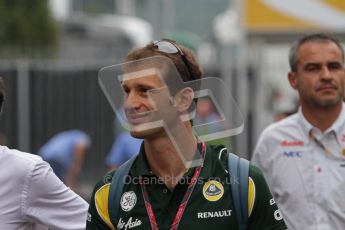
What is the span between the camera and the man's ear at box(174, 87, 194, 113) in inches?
151

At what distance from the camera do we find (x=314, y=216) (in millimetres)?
5199

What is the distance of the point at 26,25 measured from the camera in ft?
85.9

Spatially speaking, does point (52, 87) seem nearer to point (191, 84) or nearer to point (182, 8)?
point (191, 84)

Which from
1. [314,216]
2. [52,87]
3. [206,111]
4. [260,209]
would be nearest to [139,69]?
[260,209]

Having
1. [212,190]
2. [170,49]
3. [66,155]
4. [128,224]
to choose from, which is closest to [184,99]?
[170,49]

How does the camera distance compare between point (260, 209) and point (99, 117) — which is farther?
point (99, 117)

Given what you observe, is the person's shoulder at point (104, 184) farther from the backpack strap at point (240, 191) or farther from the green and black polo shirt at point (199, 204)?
the backpack strap at point (240, 191)

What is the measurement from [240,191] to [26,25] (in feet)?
75.4

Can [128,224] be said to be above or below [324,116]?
above

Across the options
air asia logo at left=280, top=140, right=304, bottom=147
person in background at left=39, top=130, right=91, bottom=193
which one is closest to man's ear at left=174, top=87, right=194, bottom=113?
air asia logo at left=280, top=140, right=304, bottom=147

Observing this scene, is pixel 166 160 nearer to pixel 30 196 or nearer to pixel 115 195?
pixel 115 195

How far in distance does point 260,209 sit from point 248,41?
11.4 meters

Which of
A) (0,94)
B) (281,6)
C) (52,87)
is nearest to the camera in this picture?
(0,94)

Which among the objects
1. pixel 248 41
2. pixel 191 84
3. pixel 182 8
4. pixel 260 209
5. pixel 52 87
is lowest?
pixel 182 8
